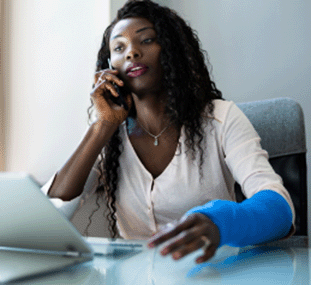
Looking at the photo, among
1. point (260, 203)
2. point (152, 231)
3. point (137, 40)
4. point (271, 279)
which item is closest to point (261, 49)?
point (137, 40)

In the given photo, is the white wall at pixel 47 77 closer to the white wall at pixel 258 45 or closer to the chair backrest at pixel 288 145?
the white wall at pixel 258 45

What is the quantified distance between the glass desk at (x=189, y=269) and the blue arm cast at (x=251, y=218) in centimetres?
3

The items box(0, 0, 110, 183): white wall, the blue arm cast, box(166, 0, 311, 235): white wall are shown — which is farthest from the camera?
box(0, 0, 110, 183): white wall

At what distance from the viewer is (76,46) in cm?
192

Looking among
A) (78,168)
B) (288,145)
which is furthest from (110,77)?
(288,145)

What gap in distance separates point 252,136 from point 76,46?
1.18m

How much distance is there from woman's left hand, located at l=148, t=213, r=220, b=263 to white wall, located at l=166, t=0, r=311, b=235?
131 cm

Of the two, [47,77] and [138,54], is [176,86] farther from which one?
[47,77]

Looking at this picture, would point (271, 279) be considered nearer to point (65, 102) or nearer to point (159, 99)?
point (159, 99)

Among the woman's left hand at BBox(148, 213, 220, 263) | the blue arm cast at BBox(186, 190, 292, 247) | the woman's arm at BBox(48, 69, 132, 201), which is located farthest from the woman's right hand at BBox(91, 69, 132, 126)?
the woman's left hand at BBox(148, 213, 220, 263)

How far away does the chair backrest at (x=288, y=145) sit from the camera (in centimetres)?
122

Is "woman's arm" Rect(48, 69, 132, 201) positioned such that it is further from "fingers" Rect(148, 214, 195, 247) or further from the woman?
"fingers" Rect(148, 214, 195, 247)

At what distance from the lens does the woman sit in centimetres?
112

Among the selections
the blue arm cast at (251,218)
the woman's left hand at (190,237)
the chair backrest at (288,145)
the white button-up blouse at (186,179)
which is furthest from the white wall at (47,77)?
the woman's left hand at (190,237)
